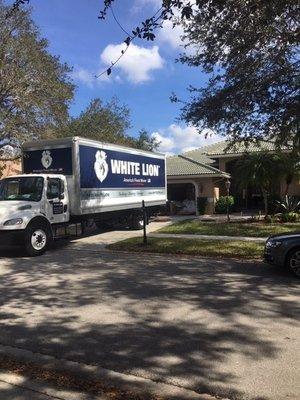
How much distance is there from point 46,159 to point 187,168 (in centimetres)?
1790

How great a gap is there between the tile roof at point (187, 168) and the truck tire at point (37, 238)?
1796 cm

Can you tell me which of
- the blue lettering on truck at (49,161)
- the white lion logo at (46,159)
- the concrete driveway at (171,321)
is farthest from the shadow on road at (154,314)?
Result: the white lion logo at (46,159)

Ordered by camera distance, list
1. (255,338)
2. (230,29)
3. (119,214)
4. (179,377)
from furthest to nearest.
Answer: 1. (119,214)
2. (230,29)
3. (255,338)
4. (179,377)

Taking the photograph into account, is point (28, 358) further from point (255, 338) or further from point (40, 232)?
point (40, 232)

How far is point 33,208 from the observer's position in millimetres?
14508

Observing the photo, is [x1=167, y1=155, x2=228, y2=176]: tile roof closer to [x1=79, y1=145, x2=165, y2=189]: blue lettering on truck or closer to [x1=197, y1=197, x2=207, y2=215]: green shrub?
[x1=197, y1=197, x2=207, y2=215]: green shrub

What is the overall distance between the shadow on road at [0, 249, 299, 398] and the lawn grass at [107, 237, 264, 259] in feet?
4.56

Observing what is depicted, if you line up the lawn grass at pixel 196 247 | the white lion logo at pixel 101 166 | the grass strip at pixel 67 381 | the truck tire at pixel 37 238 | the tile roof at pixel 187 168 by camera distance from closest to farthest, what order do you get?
the grass strip at pixel 67 381, the lawn grass at pixel 196 247, the truck tire at pixel 37 238, the white lion logo at pixel 101 166, the tile roof at pixel 187 168

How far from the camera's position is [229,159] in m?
32.7

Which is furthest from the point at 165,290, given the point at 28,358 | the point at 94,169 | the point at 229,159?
the point at 229,159

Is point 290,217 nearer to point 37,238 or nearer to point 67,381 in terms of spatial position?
point 37,238

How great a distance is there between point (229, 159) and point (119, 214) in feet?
49.4

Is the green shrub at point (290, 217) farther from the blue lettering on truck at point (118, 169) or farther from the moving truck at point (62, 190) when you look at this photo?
the moving truck at point (62, 190)

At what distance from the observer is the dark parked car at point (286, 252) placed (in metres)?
10.1
